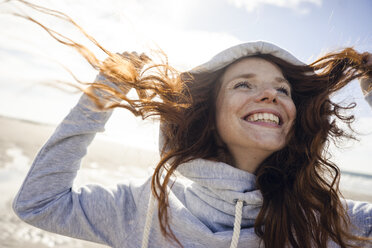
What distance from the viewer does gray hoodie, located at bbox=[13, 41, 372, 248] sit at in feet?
4.57

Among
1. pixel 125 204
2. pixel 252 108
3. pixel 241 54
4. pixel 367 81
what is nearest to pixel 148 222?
pixel 125 204

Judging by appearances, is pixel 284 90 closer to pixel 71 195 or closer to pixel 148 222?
pixel 148 222

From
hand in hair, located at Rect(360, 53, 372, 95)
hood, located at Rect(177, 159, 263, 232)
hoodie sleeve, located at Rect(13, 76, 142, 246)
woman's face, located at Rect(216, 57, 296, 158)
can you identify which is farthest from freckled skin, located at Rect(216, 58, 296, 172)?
hoodie sleeve, located at Rect(13, 76, 142, 246)

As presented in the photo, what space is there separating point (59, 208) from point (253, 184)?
126 centimetres

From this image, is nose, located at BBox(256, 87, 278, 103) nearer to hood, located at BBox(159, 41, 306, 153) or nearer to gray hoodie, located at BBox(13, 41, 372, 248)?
hood, located at BBox(159, 41, 306, 153)

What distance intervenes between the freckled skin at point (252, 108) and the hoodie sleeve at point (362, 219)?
0.68 meters

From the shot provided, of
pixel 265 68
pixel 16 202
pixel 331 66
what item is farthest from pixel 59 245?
pixel 331 66

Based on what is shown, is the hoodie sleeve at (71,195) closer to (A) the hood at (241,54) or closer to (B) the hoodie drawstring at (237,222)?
(A) the hood at (241,54)

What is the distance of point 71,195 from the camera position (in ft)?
4.84

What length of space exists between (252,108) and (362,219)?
1.06 meters

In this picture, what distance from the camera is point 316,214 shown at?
1.66m

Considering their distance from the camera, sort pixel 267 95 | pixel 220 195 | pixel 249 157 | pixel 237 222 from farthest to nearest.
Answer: pixel 249 157 < pixel 267 95 < pixel 220 195 < pixel 237 222

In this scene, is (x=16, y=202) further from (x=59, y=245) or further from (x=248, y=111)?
(x=59, y=245)

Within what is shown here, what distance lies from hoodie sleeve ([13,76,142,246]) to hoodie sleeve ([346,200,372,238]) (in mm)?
1513
